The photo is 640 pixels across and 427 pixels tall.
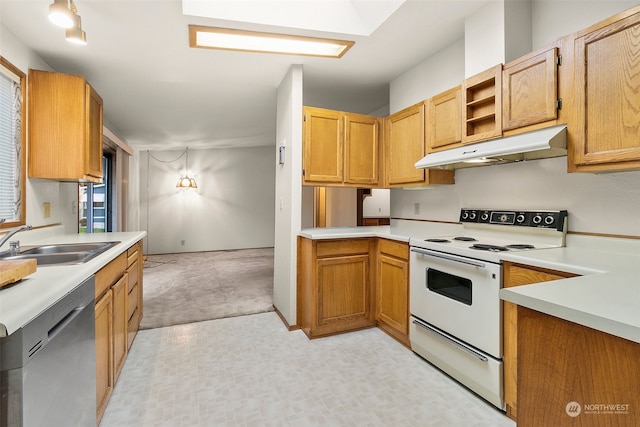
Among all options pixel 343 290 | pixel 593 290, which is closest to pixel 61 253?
pixel 343 290

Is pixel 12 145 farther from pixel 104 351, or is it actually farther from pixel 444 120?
pixel 444 120

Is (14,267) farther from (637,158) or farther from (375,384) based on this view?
(637,158)

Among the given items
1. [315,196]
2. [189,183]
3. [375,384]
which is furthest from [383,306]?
[189,183]

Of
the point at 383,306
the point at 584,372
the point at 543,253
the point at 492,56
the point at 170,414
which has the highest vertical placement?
the point at 492,56

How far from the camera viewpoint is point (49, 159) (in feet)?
7.50

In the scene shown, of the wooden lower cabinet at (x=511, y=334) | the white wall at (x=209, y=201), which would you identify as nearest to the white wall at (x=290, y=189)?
the wooden lower cabinet at (x=511, y=334)

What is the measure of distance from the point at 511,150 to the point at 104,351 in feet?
8.17

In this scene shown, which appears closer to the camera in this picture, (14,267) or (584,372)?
(584,372)

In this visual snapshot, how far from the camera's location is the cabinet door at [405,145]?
2.72 meters

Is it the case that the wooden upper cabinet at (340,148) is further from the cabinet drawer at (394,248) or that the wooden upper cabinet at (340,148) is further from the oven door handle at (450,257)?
the oven door handle at (450,257)

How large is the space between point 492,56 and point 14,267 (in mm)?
2752

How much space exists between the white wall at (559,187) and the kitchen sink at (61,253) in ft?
8.58

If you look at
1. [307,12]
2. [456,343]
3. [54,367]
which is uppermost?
[307,12]

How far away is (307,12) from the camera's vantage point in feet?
7.32
